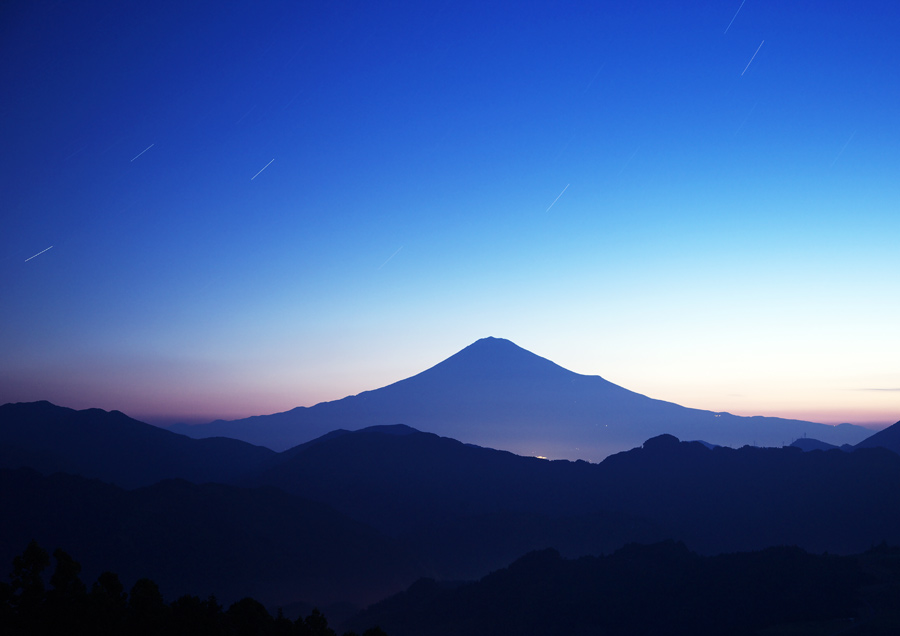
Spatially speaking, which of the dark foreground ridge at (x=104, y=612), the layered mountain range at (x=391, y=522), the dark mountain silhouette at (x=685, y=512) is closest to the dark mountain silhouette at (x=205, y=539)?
the layered mountain range at (x=391, y=522)

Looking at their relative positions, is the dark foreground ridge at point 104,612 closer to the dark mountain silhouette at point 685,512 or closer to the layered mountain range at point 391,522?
the layered mountain range at point 391,522

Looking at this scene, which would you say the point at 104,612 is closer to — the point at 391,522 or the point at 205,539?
the point at 205,539

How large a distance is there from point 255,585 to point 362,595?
23.0 m

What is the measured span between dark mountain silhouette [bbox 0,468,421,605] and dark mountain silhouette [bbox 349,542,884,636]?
99.5 feet

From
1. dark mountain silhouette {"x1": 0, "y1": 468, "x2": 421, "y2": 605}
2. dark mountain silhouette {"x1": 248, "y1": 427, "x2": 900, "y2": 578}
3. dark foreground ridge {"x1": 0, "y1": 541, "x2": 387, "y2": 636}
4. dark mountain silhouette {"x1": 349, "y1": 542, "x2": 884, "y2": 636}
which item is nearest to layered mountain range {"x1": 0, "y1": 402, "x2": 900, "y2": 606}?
dark mountain silhouette {"x1": 0, "y1": 468, "x2": 421, "y2": 605}

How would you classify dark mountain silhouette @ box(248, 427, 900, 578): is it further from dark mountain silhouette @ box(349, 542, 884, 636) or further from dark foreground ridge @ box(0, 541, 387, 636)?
dark foreground ridge @ box(0, 541, 387, 636)

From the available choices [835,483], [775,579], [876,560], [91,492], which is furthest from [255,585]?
[835,483]

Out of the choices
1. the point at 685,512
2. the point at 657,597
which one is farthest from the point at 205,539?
the point at 685,512

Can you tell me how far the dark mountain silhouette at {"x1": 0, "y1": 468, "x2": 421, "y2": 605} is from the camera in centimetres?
12638

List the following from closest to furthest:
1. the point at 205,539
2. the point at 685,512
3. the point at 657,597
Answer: the point at 657,597
the point at 205,539
the point at 685,512

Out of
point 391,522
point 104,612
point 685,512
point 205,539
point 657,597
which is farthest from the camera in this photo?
point 391,522

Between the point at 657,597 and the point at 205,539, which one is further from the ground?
the point at 205,539

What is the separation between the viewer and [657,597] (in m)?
86.7

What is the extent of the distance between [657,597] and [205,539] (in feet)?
330
